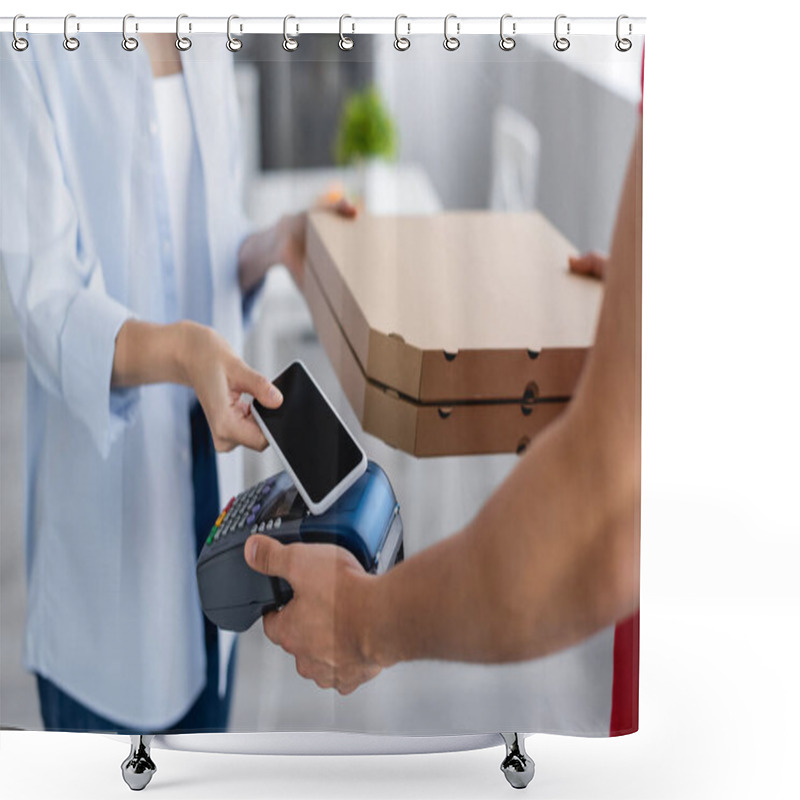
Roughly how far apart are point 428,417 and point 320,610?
0.35 m

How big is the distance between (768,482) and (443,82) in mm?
1474

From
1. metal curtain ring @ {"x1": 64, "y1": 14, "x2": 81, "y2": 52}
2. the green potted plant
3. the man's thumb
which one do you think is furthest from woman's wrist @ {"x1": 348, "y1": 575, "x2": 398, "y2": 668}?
metal curtain ring @ {"x1": 64, "y1": 14, "x2": 81, "y2": 52}

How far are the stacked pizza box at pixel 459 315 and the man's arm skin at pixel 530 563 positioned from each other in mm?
50

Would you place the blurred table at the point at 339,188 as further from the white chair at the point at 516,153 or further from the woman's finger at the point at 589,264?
the woman's finger at the point at 589,264

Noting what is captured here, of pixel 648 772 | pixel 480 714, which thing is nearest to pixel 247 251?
pixel 480 714

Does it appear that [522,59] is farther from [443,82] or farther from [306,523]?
[306,523]

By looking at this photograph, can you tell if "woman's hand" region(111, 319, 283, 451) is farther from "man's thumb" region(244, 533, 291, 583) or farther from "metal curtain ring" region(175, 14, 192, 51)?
"metal curtain ring" region(175, 14, 192, 51)

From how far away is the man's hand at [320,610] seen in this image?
70.7 inches

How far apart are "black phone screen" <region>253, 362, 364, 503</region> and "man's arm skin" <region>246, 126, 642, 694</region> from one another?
12 cm

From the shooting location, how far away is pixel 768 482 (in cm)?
277

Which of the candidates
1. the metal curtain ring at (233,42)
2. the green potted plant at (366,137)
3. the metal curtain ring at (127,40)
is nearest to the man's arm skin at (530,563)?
the green potted plant at (366,137)

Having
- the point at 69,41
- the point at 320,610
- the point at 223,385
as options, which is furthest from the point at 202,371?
the point at 69,41

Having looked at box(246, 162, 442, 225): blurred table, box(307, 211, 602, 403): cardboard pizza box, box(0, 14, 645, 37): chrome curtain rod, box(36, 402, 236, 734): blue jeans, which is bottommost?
box(36, 402, 236, 734): blue jeans

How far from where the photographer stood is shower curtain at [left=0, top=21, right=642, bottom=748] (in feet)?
5.62
